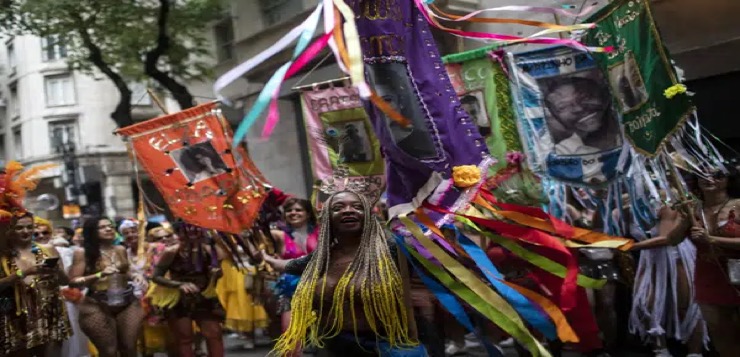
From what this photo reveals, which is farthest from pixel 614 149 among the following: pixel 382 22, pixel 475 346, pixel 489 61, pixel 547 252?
pixel 475 346

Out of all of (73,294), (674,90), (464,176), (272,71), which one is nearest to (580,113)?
(674,90)

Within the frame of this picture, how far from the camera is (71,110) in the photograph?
31281 mm

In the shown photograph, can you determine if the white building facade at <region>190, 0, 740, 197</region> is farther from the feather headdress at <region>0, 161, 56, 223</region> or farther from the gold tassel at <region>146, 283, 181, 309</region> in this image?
the feather headdress at <region>0, 161, 56, 223</region>

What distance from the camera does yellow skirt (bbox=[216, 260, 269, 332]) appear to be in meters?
9.05

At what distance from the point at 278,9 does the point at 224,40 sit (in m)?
3.30

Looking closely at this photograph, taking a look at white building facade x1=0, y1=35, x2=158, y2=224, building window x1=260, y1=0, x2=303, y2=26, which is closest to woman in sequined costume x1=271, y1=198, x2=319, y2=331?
building window x1=260, y1=0, x2=303, y2=26

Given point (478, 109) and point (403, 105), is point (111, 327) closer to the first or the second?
point (478, 109)

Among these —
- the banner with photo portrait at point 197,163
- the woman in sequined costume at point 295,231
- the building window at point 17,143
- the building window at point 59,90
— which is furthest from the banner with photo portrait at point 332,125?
the building window at point 17,143

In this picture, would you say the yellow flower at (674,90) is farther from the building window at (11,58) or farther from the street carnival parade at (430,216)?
the building window at (11,58)

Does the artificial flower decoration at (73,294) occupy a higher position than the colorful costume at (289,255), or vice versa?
the colorful costume at (289,255)

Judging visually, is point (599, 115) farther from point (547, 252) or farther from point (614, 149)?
point (547, 252)

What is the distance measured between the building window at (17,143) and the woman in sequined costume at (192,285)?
29.0m

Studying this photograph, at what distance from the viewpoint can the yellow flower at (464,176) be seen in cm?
447

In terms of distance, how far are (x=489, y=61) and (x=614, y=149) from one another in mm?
1378
